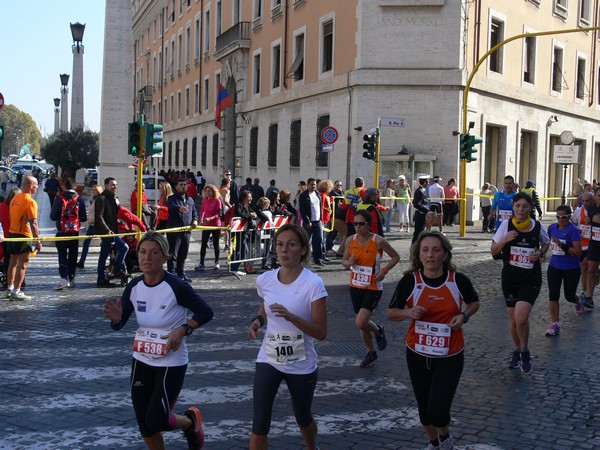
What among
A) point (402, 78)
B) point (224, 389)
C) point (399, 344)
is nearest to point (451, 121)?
point (402, 78)

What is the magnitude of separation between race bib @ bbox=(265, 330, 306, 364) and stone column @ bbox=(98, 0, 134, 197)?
17.0 meters

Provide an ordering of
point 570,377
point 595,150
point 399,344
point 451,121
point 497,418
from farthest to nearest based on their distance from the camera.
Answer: point 595,150, point 451,121, point 399,344, point 570,377, point 497,418

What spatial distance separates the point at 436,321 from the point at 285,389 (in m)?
2.36

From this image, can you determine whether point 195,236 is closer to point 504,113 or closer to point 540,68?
point 504,113

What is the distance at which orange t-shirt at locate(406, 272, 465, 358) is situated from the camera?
4.77 meters

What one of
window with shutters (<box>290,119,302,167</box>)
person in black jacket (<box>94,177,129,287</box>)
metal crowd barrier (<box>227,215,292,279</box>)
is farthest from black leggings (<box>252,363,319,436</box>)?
window with shutters (<box>290,119,302,167</box>)

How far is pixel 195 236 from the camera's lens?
912 inches

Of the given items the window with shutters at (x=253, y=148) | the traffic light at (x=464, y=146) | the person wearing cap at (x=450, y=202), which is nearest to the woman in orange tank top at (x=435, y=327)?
the traffic light at (x=464, y=146)

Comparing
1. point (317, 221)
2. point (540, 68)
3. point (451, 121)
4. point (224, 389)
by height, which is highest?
point (540, 68)

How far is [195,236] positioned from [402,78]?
31.0 ft

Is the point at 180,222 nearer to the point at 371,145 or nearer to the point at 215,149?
the point at 371,145

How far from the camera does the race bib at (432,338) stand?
477cm

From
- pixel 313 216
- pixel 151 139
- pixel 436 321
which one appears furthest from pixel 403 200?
pixel 436 321

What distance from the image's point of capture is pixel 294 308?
453 cm
